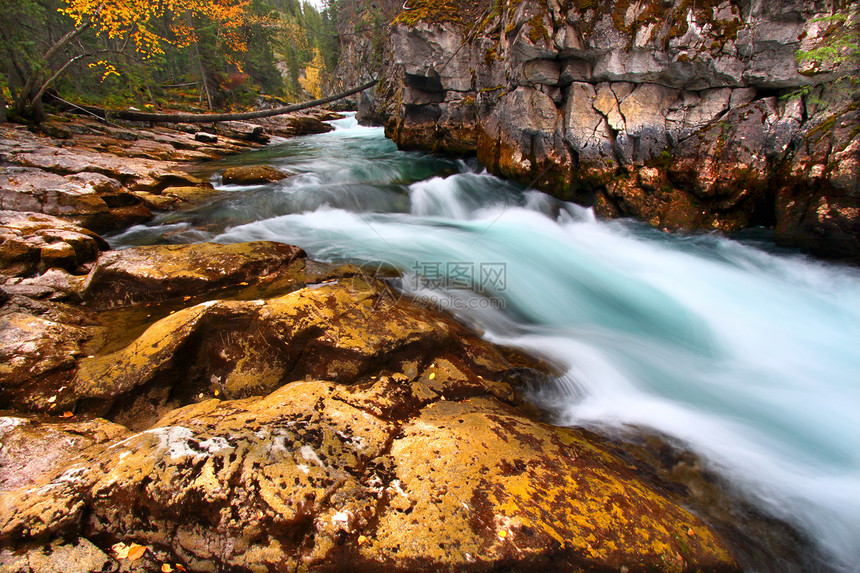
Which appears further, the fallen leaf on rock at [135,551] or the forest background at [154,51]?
the forest background at [154,51]

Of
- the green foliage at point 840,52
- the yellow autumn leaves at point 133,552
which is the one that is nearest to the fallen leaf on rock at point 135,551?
the yellow autumn leaves at point 133,552

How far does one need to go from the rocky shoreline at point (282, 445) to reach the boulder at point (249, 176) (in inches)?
271

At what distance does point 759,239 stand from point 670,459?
5.79m

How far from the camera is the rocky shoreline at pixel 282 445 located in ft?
6.21

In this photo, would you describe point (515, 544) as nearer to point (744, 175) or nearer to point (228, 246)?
point (228, 246)

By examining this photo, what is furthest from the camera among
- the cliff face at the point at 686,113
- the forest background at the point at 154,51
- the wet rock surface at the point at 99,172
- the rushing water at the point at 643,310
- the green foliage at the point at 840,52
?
the forest background at the point at 154,51

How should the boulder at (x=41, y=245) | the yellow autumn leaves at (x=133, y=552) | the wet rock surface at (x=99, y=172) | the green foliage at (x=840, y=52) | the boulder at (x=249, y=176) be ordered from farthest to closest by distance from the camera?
1. the boulder at (x=249, y=176)
2. the wet rock surface at (x=99, y=172)
3. the green foliage at (x=840, y=52)
4. the boulder at (x=41, y=245)
5. the yellow autumn leaves at (x=133, y=552)

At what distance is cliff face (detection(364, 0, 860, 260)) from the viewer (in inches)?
212

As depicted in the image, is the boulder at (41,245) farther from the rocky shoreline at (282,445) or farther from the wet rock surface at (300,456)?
the wet rock surface at (300,456)

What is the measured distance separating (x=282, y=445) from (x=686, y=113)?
28.4ft

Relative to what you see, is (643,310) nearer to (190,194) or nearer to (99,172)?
(190,194)

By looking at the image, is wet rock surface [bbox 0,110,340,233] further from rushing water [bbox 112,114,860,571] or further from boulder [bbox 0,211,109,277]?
boulder [bbox 0,211,109,277]

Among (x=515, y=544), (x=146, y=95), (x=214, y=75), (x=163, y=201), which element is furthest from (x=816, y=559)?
(x=214, y=75)

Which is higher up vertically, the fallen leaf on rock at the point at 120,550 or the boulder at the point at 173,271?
the boulder at the point at 173,271
